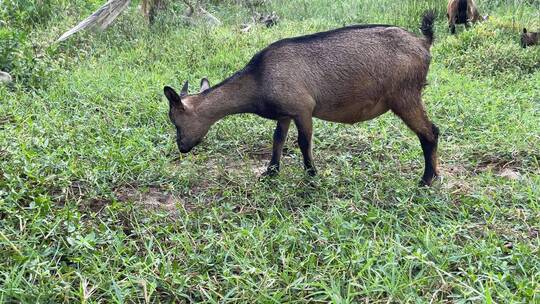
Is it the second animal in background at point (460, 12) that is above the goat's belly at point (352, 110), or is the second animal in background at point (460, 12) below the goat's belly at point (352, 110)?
below

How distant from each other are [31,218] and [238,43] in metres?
5.51

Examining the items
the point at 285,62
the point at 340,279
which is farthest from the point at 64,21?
the point at 340,279

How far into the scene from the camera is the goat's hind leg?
186 inches

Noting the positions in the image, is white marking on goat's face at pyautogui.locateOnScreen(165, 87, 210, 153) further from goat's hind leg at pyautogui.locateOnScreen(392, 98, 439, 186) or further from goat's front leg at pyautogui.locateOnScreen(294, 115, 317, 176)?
goat's hind leg at pyautogui.locateOnScreen(392, 98, 439, 186)

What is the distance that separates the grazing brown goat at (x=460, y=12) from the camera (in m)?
10.2

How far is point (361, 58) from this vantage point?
4.68 metres

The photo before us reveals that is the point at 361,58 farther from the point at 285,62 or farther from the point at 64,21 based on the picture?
the point at 64,21

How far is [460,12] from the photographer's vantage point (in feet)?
33.6

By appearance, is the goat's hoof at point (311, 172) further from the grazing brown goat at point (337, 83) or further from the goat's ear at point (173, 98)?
the goat's ear at point (173, 98)

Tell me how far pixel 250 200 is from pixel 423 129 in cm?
157

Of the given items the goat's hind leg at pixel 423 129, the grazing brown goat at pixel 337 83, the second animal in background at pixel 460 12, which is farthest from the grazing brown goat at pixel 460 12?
the goat's hind leg at pixel 423 129

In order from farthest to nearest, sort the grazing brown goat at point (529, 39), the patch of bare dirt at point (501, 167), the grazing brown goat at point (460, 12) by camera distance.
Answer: the grazing brown goat at point (460, 12)
the grazing brown goat at point (529, 39)
the patch of bare dirt at point (501, 167)

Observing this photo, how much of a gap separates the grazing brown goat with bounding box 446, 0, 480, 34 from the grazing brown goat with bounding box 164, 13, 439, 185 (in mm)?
5861

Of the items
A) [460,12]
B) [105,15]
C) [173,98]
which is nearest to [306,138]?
[173,98]
